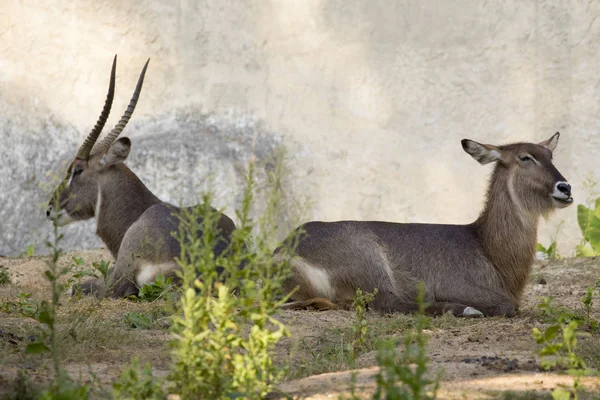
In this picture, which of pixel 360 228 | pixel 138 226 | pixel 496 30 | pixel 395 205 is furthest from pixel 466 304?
pixel 496 30

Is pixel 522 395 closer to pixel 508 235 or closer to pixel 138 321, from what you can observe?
pixel 138 321

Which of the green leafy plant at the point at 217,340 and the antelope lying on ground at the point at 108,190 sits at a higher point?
the antelope lying on ground at the point at 108,190

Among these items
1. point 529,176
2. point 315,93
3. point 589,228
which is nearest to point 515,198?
point 529,176

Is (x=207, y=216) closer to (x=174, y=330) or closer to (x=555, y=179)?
(x=174, y=330)

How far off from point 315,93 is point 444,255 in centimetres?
483

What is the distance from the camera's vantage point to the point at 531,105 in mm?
10211

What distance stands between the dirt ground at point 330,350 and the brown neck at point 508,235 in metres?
0.25

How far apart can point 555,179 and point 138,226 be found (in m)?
2.87

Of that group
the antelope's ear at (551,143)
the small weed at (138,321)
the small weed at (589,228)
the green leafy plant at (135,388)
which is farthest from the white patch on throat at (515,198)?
the green leafy plant at (135,388)

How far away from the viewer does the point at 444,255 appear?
19.6ft

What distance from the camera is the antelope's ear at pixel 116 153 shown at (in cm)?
717

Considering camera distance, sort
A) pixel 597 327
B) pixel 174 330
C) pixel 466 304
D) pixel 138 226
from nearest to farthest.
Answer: pixel 174 330 → pixel 597 327 → pixel 466 304 → pixel 138 226

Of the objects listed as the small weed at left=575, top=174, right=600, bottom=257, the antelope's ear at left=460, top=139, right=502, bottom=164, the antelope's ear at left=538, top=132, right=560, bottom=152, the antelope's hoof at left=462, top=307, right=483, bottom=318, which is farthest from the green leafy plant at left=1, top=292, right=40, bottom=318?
the small weed at left=575, top=174, right=600, bottom=257

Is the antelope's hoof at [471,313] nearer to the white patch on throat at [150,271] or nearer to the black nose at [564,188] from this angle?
the black nose at [564,188]
